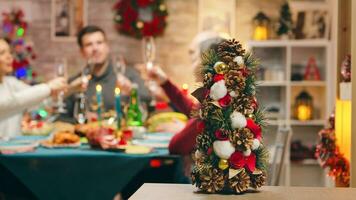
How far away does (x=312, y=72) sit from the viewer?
6.92 m

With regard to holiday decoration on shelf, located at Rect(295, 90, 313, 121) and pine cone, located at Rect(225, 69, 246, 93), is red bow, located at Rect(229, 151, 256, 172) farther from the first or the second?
holiday decoration on shelf, located at Rect(295, 90, 313, 121)

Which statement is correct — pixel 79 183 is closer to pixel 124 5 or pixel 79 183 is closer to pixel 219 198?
pixel 219 198

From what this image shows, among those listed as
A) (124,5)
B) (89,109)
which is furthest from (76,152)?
(124,5)

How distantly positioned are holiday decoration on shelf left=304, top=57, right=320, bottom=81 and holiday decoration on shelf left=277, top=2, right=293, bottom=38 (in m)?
0.39

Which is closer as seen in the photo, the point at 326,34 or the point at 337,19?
the point at 337,19

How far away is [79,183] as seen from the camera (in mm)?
3621

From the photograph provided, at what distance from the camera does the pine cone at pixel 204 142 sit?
5.82ft

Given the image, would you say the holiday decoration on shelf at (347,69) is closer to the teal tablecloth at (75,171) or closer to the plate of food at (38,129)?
the teal tablecloth at (75,171)

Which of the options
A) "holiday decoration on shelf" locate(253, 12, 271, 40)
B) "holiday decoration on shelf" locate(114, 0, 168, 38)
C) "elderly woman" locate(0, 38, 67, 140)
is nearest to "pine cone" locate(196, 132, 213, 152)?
"elderly woman" locate(0, 38, 67, 140)

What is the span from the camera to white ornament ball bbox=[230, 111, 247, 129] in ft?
5.73

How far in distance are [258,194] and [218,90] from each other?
300 millimetres

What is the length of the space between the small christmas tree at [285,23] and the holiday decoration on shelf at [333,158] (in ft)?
12.2

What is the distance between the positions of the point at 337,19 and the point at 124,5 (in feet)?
14.8

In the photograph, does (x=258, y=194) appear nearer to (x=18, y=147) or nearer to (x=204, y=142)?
(x=204, y=142)
